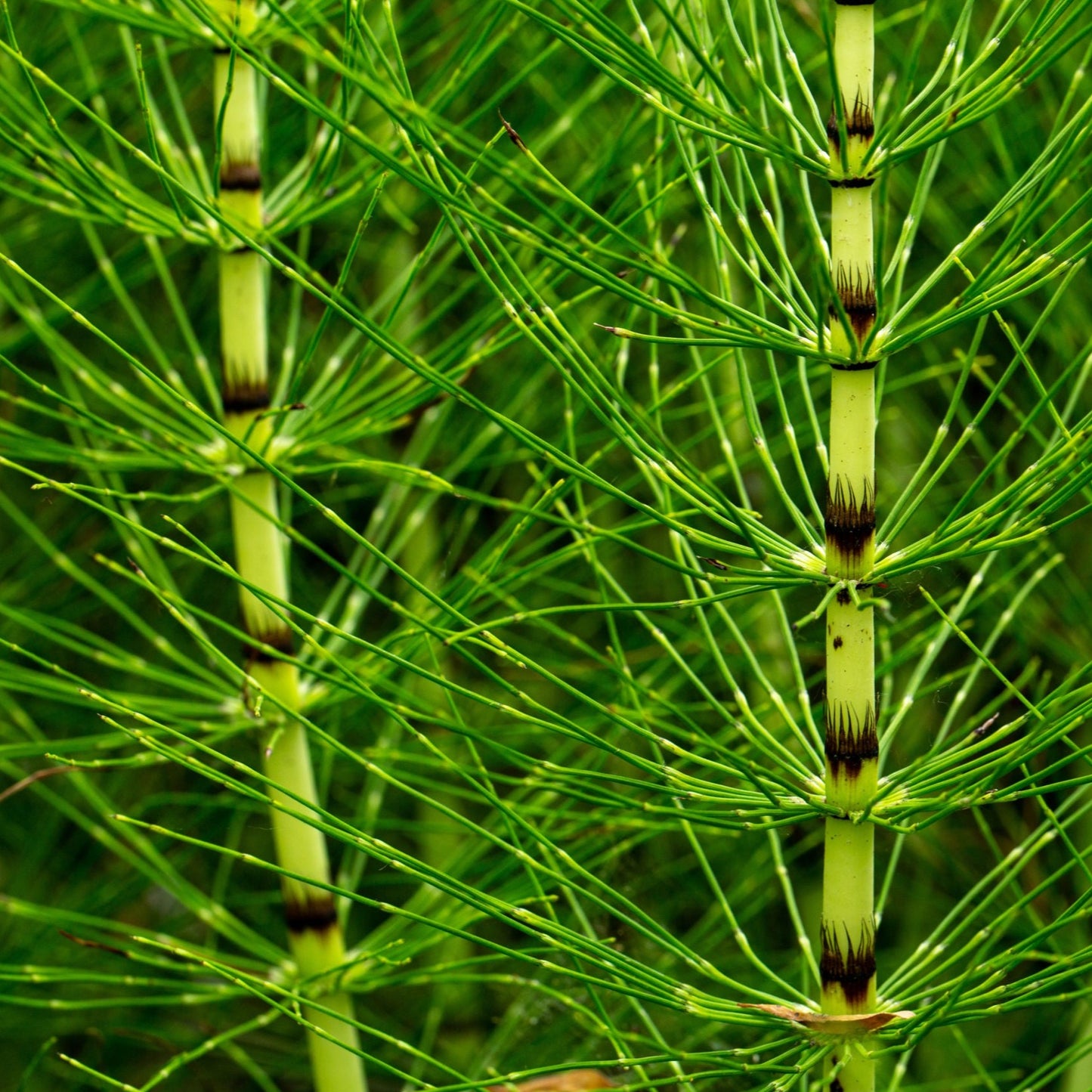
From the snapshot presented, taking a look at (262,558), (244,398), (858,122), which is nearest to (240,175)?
(244,398)

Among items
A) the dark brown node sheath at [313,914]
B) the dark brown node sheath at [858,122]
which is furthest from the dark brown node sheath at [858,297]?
the dark brown node sheath at [313,914]

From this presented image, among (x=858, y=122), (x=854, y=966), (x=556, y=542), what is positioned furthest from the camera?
(x=556, y=542)

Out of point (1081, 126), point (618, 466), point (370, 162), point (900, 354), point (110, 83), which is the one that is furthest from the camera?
point (618, 466)

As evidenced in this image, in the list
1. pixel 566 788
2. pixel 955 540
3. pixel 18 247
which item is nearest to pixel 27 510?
pixel 18 247

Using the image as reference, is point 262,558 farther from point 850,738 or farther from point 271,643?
point 850,738

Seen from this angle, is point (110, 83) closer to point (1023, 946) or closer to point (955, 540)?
point (955, 540)

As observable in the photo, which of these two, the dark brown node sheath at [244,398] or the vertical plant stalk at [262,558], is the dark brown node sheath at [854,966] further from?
the dark brown node sheath at [244,398]

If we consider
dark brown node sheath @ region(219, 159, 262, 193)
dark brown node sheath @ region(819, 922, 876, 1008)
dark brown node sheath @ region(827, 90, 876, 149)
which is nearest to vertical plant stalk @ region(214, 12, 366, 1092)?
dark brown node sheath @ region(219, 159, 262, 193)

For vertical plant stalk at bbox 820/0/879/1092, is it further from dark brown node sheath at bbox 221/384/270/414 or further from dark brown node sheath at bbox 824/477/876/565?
dark brown node sheath at bbox 221/384/270/414
